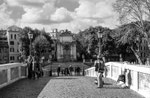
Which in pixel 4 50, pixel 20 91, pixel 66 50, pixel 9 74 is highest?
pixel 4 50

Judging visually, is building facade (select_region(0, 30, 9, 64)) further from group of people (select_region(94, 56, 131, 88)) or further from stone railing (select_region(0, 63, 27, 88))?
group of people (select_region(94, 56, 131, 88))

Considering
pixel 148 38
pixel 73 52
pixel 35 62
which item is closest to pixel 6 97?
pixel 35 62

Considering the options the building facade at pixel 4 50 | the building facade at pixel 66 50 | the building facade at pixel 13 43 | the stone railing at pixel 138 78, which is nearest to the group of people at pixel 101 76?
the stone railing at pixel 138 78

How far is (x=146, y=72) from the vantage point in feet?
33.1

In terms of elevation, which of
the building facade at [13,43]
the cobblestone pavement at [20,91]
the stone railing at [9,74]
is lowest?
the cobblestone pavement at [20,91]

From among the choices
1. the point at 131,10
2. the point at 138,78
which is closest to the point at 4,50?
the point at 131,10

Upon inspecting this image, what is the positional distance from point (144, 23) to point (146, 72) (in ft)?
87.9

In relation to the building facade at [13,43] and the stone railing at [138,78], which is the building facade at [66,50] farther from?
the stone railing at [138,78]

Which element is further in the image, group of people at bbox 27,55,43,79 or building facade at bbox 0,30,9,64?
building facade at bbox 0,30,9,64

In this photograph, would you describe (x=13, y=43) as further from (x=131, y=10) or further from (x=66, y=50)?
(x=131, y=10)

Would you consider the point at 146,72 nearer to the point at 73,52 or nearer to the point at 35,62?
the point at 35,62

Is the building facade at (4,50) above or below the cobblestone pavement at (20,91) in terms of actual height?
above

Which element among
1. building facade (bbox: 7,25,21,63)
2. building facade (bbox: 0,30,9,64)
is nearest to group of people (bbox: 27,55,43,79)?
building facade (bbox: 0,30,9,64)

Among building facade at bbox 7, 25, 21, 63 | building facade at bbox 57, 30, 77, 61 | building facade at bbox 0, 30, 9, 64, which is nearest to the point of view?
building facade at bbox 57, 30, 77, 61
